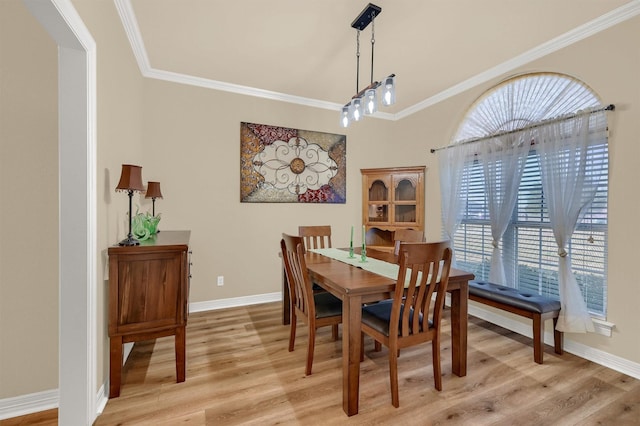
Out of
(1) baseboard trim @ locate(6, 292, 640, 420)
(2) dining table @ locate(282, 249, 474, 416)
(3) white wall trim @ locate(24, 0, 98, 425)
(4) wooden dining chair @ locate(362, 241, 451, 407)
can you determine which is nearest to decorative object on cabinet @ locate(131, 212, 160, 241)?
(3) white wall trim @ locate(24, 0, 98, 425)

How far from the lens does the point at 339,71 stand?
2959 millimetres

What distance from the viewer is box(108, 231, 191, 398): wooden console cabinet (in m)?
1.71

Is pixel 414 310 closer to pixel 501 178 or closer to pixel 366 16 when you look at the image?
pixel 501 178

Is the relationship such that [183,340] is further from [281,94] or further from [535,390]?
[281,94]

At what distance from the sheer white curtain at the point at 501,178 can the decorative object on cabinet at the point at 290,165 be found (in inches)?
70.0

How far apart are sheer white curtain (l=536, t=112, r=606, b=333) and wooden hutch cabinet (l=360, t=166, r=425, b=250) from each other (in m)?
1.44

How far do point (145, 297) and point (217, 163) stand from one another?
1898mm

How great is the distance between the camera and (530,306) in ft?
7.21

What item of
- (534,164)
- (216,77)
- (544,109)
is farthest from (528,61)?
(216,77)

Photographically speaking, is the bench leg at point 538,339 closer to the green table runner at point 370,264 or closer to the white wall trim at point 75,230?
the green table runner at point 370,264

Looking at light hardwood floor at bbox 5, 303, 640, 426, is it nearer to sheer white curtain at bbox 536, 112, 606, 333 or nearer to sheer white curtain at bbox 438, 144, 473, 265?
sheer white curtain at bbox 536, 112, 606, 333

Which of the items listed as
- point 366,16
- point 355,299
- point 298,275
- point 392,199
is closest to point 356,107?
point 366,16

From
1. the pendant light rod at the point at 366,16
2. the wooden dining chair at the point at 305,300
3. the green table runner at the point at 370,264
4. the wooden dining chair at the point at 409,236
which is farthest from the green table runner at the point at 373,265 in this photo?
the pendant light rod at the point at 366,16

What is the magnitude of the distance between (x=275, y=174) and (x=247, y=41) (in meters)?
1.52
